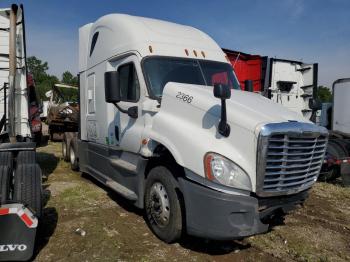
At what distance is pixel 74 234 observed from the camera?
504cm

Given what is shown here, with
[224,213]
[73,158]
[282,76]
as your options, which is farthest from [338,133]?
[73,158]

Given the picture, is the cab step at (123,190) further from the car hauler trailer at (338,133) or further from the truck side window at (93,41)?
the car hauler trailer at (338,133)

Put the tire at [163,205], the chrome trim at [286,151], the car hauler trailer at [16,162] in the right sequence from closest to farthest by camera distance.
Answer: the chrome trim at [286,151], the car hauler trailer at [16,162], the tire at [163,205]

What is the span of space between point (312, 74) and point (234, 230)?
9510 millimetres

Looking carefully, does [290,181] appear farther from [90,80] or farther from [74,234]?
[90,80]

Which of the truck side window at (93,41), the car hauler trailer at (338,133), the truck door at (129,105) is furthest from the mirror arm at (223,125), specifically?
the car hauler trailer at (338,133)

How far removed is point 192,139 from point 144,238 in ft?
5.37

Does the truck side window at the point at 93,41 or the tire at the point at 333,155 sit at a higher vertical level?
the truck side window at the point at 93,41

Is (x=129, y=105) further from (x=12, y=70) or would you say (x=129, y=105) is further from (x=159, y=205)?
(x=12, y=70)

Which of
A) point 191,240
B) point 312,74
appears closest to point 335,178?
point 312,74

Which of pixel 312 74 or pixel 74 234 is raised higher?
pixel 312 74

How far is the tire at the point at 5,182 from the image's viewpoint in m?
4.56

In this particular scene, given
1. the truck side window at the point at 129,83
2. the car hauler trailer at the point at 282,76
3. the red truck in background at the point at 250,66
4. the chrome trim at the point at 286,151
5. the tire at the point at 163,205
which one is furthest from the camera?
the red truck in background at the point at 250,66

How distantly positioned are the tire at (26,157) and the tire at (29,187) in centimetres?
21
